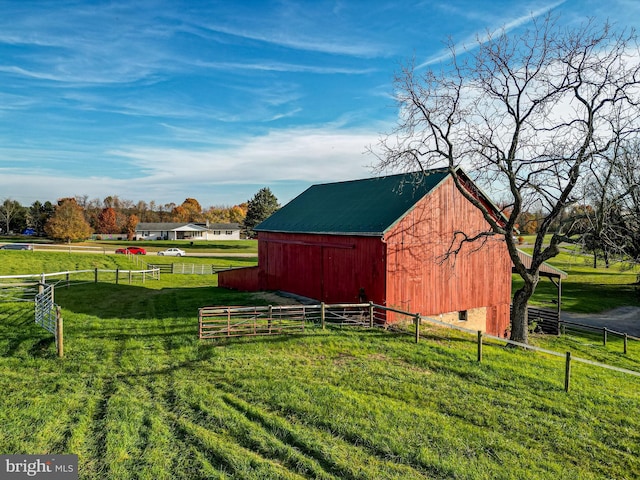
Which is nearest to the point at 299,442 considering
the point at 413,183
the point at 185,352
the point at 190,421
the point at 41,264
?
the point at 190,421

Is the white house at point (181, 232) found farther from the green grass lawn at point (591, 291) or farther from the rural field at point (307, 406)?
the rural field at point (307, 406)

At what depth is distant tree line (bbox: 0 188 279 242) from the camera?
70.7 m

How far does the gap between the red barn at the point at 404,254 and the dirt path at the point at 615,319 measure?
36.2ft

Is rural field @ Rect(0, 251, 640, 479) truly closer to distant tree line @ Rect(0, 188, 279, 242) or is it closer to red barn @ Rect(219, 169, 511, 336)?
red barn @ Rect(219, 169, 511, 336)

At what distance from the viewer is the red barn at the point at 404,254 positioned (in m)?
18.9

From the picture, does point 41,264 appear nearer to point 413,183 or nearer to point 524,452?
point 413,183

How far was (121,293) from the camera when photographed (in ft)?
84.4

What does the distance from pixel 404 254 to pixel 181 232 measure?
101799mm

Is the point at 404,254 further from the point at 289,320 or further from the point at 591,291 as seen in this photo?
the point at 591,291

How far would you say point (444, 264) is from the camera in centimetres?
2034

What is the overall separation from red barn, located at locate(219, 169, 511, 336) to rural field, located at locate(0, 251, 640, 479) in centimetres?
286

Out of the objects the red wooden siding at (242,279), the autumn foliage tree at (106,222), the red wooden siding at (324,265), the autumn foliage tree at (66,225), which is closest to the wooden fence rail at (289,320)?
the red wooden siding at (324,265)

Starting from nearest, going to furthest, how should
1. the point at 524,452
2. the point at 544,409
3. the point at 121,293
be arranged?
the point at 524,452
the point at 544,409
the point at 121,293

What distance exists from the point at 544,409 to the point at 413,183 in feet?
38.3
